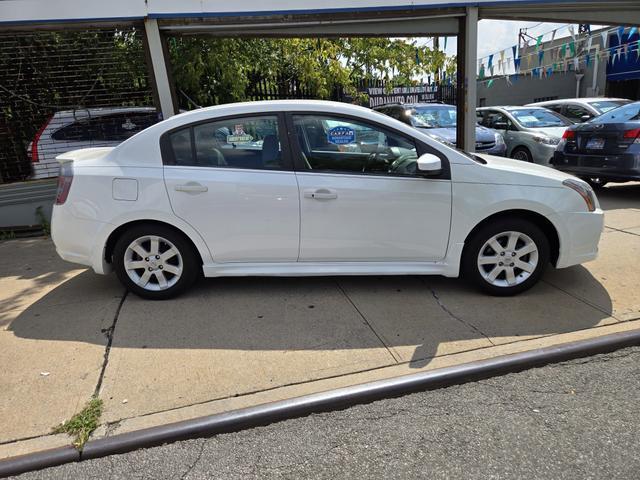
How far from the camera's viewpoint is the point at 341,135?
3.95 m

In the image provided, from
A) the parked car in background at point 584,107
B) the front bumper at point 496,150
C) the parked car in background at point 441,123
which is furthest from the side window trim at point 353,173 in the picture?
the parked car in background at point 584,107

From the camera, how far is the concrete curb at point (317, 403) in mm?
2486

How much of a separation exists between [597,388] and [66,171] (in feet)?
14.1

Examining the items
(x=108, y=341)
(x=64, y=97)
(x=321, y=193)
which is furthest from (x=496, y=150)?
(x=108, y=341)

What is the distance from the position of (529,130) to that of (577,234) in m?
6.71

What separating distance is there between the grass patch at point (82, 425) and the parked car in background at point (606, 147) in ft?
23.6

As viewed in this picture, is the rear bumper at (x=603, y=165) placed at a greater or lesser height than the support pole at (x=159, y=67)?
lesser

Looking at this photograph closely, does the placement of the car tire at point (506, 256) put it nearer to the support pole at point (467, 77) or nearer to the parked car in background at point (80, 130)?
the support pole at point (467, 77)

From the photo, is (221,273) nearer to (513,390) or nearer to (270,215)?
(270,215)

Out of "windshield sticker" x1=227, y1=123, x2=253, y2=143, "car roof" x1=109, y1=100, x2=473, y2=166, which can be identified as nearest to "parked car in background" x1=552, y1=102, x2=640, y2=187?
"car roof" x1=109, y1=100, x2=473, y2=166

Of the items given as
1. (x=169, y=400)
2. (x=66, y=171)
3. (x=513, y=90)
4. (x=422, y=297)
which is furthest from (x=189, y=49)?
(x=513, y=90)

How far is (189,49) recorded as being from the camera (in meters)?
7.97

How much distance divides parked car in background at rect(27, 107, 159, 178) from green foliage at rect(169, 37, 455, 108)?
1.18m

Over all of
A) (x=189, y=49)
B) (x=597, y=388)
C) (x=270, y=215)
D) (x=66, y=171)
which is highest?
(x=189, y=49)
